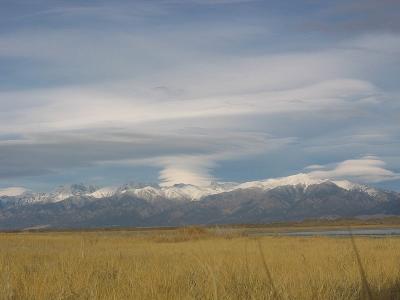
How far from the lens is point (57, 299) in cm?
612

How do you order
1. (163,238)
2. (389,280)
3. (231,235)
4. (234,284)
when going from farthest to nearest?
(231,235)
(163,238)
(389,280)
(234,284)

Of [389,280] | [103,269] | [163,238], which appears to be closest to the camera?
[389,280]

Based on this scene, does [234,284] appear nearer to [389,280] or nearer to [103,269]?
[389,280]

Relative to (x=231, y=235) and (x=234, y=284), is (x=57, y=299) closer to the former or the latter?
(x=234, y=284)

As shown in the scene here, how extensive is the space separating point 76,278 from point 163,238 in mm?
38461

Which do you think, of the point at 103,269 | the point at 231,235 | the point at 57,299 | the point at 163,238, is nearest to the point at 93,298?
the point at 57,299

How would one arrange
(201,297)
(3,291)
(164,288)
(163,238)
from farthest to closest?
(163,238) < (164,288) < (201,297) < (3,291)

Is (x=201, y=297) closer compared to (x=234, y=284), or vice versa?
(x=201, y=297)

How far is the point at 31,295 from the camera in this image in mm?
6746

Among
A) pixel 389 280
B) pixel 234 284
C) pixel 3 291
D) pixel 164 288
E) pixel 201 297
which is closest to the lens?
pixel 3 291

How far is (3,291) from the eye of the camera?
6117mm

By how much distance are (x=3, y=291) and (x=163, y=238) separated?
133ft

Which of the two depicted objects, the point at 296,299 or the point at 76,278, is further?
the point at 76,278

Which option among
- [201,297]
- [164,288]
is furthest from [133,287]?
[201,297]
